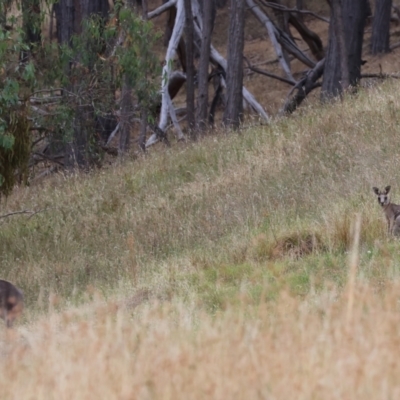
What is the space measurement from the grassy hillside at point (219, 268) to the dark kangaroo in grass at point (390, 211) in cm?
17

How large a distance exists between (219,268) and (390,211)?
6.56 feet

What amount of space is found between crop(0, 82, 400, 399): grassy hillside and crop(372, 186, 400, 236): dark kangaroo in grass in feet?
0.55

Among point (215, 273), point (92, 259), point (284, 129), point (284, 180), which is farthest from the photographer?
point (284, 129)

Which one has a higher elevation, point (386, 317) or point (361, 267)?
point (386, 317)

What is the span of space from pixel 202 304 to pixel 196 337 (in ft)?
8.93

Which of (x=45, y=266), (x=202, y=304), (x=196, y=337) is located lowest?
(x=45, y=266)

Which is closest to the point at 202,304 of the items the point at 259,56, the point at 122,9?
the point at 122,9

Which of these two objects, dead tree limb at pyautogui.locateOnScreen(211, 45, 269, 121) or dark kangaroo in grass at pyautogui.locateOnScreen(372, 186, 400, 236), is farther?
dead tree limb at pyautogui.locateOnScreen(211, 45, 269, 121)

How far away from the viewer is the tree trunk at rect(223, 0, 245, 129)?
67.5ft

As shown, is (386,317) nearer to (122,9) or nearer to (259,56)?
(122,9)

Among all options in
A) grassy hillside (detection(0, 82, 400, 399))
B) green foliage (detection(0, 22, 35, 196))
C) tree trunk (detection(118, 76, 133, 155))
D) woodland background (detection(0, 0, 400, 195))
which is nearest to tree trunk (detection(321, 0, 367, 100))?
woodland background (detection(0, 0, 400, 195))

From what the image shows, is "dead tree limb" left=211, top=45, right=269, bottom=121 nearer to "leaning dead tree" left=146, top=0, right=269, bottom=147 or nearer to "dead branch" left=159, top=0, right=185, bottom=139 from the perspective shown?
"leaning dead tree" left=146, top=0, right=269, bottom=147

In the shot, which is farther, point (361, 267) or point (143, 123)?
point (143, 123)

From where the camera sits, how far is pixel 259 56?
37.4 meters
